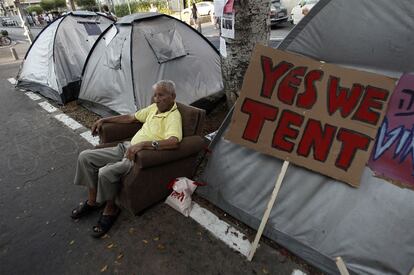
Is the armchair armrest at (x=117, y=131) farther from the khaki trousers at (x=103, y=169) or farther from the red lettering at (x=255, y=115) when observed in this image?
the red lettering at (x=255, y=115)

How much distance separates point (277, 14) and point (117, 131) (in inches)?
509

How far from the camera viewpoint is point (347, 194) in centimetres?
227

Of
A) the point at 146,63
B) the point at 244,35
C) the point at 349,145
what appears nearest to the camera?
the point at 349,145

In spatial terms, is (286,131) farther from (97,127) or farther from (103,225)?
(97,127)

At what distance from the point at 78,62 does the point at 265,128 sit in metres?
5.65

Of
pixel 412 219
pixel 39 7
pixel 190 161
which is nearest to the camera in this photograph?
pixel 412 219

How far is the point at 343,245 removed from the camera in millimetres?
2227

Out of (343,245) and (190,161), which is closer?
(343,245)

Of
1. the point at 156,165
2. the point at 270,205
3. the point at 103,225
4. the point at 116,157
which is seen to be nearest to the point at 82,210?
the point at 103,225

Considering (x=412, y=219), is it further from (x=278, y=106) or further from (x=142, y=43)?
(x=142, y=43)

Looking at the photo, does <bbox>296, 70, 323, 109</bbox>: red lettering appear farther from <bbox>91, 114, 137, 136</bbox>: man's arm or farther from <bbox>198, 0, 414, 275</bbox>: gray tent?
<bbox>91, 114, 137, 136</bbox>: man's arm

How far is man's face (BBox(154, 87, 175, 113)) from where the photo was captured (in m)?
2.92

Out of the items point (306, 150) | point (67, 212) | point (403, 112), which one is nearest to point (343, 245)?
point (306, 150)

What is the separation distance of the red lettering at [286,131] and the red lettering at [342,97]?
0.87 feet
